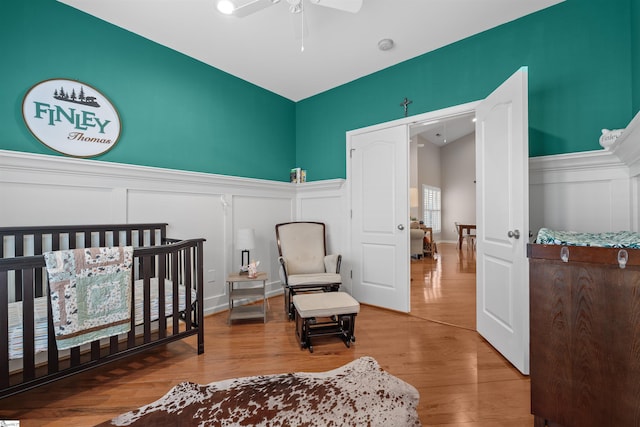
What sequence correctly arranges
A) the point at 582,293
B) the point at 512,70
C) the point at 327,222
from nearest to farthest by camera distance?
the point at 582,293 → the point at 512,70 → the point at 327,222

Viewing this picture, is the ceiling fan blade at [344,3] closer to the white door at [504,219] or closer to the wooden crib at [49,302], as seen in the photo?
the white door at [504,219]

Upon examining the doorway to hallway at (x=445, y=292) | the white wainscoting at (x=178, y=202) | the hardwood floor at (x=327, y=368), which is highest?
the white wainscoting at (x=178, y=202)

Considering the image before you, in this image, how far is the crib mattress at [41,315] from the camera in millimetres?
1409

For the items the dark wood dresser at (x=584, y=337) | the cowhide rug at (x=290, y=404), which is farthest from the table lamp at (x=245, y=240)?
the dark wood dresser at (x=584, y=337)

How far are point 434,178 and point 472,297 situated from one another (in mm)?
6994

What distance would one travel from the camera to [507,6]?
223cm

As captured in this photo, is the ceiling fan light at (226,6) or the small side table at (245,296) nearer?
the ceiling fan light at (226,6)

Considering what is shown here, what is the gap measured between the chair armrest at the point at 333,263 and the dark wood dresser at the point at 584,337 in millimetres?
1978

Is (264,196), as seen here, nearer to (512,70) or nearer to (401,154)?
(401,154)

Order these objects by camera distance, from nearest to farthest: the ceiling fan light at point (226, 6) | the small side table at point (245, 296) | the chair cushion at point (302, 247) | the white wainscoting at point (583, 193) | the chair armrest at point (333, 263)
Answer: the ceiling fan light at point (226, 6)
the white wainscoting at point (583, 193)
the small side table at point (245, 296)
the chair armrest at point (333, 263)
the chair cushion at point (302, 247)

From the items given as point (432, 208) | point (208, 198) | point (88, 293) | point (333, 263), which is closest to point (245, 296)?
point (333, 263)

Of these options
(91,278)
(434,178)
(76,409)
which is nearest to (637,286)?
(91,278)

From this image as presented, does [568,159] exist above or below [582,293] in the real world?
above

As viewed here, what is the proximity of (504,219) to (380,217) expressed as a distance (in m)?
1.30
